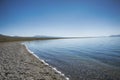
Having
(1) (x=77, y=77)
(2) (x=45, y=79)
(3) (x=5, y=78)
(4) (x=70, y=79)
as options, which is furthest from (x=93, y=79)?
(3) (x=5, y=78)

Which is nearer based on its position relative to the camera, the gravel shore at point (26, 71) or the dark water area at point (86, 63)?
the gravel shore at point (26, 71)

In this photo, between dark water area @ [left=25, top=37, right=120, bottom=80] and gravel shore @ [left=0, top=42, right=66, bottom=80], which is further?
dark water area @ [left=25, top=37, right=120, bottom=80]

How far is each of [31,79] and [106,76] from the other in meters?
8.14

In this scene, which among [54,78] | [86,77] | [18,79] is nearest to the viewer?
[18,79]

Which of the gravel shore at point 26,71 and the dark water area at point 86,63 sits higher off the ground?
the gravel shore at point 26,71

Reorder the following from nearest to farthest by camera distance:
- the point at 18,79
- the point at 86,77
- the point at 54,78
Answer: the point at 18,79 < the point at 54,78 < the point at 86,77

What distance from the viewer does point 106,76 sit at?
38.7 ft

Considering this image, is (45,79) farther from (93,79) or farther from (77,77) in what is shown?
(93,79)

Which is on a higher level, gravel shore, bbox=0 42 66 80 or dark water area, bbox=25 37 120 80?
gravel shore, bbox=0 42 66 80

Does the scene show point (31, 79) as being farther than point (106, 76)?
No

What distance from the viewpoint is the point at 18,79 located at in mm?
9680

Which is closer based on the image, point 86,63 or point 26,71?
point 26,71

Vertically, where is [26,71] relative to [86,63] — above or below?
above

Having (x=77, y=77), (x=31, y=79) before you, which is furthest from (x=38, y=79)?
(x=77, y=77)
